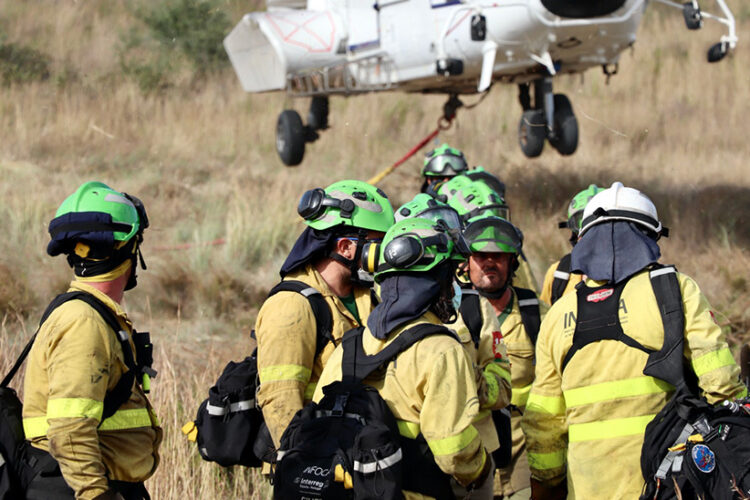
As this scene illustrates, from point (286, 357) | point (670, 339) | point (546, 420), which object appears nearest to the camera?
point (670, 339)

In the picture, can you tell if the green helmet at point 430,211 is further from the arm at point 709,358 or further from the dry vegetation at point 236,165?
the dry vegetation at point 236,165

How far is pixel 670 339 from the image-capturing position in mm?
3070

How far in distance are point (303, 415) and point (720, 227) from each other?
30.6 feet

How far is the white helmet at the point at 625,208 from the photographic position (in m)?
3.41

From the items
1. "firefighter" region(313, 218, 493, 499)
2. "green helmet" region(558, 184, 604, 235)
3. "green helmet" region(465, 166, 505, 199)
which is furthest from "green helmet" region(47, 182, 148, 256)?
"green helmet" region(465, 166, 505, 199)

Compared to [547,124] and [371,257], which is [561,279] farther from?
[547,124]

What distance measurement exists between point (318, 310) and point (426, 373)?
83 centimetres

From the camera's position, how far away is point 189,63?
69.4ft

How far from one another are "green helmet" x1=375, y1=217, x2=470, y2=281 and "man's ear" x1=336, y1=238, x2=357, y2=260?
666 mm

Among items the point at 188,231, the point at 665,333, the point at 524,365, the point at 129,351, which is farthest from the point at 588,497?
the point at 188,231

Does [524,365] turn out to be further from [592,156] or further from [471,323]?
[592,156]

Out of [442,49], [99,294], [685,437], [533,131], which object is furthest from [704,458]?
[533,131]

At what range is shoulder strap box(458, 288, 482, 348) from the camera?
366cm

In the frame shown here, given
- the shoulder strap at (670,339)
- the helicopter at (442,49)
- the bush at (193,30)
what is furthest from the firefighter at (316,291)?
the bush at (193,30)
